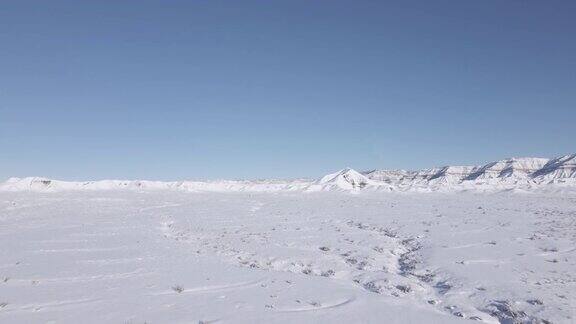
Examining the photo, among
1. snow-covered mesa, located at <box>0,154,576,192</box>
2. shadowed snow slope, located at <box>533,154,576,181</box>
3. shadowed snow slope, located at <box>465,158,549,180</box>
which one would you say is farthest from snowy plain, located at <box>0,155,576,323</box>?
shadowed snow slope, located at <box>465,158,549,180</box>

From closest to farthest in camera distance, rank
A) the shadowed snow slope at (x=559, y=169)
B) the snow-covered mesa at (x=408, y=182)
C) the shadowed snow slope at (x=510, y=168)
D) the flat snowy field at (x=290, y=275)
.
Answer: the flat snowy field at (x=290, y=275)
the snow-covered mesa at (x=408, y=182)
the shadowed snow slope at (x=559, y=169)
the shadowed snow slope at (x=510, y=168)

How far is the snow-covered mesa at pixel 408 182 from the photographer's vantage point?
76.5 meters

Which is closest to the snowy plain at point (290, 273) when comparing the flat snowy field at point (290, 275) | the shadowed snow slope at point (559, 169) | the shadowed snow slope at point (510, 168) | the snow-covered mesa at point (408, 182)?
the flat snowy field at point (290, 275)

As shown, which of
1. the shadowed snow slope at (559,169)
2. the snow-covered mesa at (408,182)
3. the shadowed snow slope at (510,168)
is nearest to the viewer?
the snow-covered mesa at (408,182)

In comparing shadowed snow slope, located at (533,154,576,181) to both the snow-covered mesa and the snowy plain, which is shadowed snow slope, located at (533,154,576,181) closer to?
the snow-covered mesa

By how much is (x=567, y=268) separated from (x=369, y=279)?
5.65 m

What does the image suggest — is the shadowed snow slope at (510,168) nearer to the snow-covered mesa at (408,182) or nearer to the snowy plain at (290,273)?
the snow-covered mesa at (408,182)

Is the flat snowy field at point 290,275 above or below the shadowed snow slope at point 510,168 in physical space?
below

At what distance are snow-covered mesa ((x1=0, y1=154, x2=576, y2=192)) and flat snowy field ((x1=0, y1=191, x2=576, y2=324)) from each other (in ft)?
178

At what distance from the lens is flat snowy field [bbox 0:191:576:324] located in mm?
8297

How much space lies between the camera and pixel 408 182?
134625mm

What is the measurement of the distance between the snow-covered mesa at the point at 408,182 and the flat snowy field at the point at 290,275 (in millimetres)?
54216

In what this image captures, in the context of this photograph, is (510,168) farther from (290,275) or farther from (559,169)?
(290,275)

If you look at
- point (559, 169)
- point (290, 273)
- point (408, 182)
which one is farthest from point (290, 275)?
point (559, 169)
